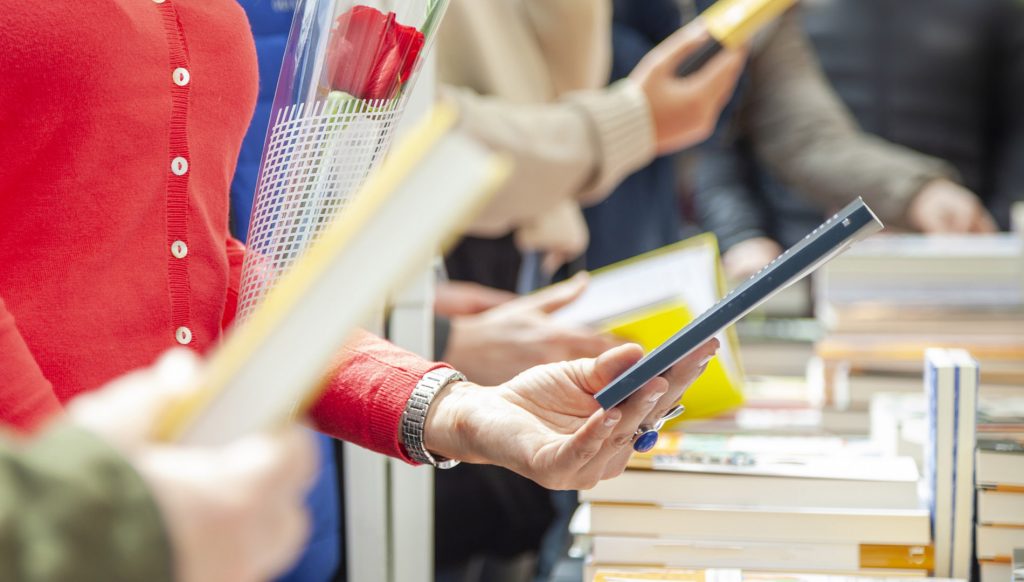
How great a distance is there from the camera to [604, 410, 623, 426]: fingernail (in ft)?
2.29

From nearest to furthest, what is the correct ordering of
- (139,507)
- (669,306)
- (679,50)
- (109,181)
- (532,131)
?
1. (139,507)
2. (109,181)
3. (669,306)
4. (532,131)
5. (679,50)

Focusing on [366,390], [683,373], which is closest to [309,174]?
[366,390]

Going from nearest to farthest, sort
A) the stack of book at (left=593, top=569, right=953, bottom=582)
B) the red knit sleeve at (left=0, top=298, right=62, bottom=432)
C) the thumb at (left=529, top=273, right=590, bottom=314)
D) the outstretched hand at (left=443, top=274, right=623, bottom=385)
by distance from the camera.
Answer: the red knit sleeve at (left=0, top=298, right=62, bottom=432), the stack of book at (left=593, top=569, right=953, bottom=582), the outstretched hand at (left=443, top=274, right=623, bottom=385), the thumb at (left=529, top=273, right=590, bottom=314)

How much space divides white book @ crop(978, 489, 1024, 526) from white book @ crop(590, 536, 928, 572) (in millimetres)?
59

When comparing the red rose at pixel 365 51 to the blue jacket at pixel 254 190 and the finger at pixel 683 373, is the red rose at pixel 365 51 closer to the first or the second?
the blue jacket at pixel 254 190

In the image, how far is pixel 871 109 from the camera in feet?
7.90

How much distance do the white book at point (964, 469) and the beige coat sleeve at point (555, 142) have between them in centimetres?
69

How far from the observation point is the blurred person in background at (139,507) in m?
0.35

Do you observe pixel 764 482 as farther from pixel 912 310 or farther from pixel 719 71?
pixel 719 71

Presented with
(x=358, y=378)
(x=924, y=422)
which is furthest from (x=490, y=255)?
(x=358, y=378)

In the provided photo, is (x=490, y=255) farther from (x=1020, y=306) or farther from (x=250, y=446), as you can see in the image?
(x=250, y=446)

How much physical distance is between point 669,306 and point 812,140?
106 cm

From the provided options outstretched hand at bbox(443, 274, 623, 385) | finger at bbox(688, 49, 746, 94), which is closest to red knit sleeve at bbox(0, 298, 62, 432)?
outstretched hand at bbox(443, 274, 623, 385)

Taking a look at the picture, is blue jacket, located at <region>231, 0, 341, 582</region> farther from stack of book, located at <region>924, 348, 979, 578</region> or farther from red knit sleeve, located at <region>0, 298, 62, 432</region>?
stack of book, located at <region>924, 348, 979, 578</region>
